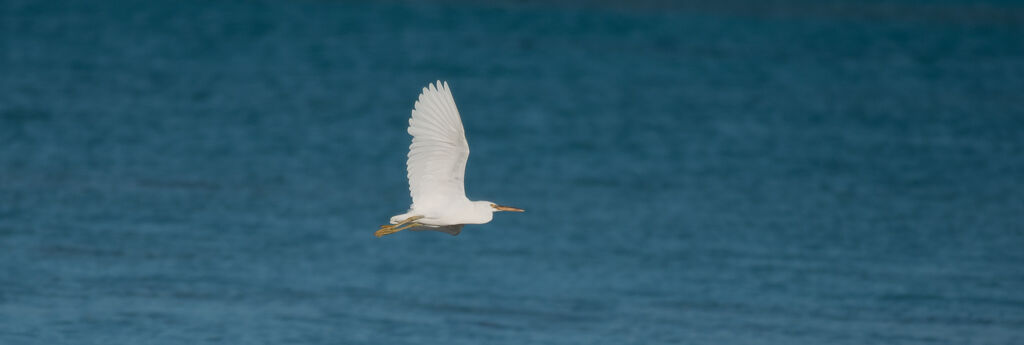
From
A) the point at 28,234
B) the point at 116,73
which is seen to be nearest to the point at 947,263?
the point at 28,234

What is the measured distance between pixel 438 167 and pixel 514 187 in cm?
617

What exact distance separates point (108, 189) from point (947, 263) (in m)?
7.39

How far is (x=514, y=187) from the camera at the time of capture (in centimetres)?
1376

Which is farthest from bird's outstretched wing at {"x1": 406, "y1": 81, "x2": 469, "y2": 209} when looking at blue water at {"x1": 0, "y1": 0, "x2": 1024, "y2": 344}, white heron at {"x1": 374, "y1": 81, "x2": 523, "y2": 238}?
blue water at {"x1": 0, "y1": 0, "x2": 1024, "y2": 344}

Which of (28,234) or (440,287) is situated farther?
(28,234)

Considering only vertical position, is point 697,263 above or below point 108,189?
below

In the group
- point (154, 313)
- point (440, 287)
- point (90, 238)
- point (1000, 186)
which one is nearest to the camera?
point (154, 313)

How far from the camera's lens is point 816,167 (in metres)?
15.2

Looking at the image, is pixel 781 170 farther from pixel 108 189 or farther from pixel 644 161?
pixel 108 189

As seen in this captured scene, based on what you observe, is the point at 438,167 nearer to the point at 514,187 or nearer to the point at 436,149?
the point at 436,149

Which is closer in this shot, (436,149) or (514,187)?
(436,149)

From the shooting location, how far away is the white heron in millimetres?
7469

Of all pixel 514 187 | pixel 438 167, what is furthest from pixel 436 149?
pixel 514 187

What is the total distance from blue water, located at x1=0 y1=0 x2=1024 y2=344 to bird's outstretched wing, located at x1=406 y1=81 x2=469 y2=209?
5.05 ft
